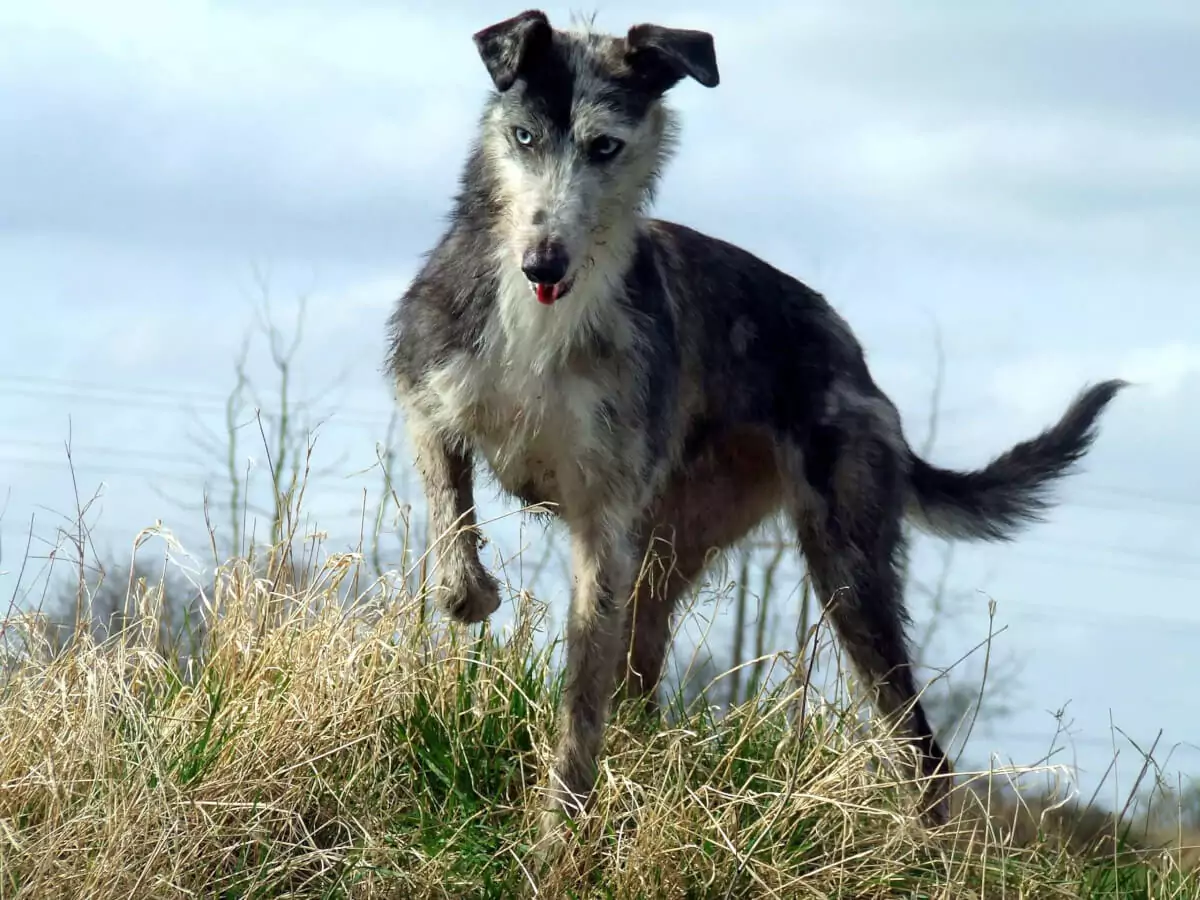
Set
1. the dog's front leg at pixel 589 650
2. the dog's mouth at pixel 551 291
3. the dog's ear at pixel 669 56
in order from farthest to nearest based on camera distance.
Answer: the dog's ear at pixel 669 56 < the dog's front leg at pixel 589 650 < the dog's mouth at pixel 551 291

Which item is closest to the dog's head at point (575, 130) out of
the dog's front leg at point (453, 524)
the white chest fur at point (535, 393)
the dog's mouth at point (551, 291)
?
the dog's mouth at point (551, 291)

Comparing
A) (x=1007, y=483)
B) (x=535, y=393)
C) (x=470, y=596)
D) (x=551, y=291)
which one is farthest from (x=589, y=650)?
(x=1007, y=483)

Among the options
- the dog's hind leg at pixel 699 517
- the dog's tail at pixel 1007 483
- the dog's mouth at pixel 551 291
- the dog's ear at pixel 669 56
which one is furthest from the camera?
the dog's tail at pixel 1007 483

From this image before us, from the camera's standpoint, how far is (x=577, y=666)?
5.80m

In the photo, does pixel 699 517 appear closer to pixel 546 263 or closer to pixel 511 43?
pixel 546 263

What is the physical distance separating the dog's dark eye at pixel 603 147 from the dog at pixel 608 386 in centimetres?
1

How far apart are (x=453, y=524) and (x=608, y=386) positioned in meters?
0.76

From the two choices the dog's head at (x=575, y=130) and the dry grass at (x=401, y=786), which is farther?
the dog's head at (x=575, y=130)

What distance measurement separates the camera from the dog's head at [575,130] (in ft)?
17.9

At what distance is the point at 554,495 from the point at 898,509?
1.92m

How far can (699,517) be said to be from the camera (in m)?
7.17

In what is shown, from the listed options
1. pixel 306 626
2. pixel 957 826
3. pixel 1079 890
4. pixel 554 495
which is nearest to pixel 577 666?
pixel 554 495

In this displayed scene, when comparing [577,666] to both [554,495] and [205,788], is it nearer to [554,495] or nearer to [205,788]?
[554,495]

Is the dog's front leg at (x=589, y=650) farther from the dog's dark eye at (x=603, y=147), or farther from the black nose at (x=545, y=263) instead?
the dog's dark eye at (x=603, y=147)
